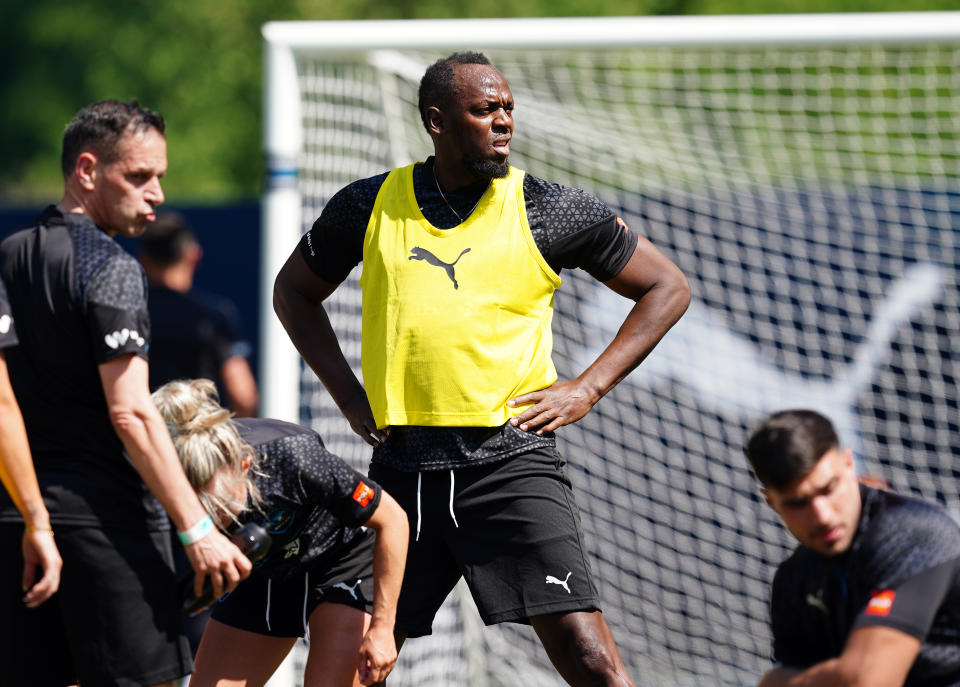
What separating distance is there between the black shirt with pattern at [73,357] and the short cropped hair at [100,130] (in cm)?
20

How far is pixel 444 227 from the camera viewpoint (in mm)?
3645

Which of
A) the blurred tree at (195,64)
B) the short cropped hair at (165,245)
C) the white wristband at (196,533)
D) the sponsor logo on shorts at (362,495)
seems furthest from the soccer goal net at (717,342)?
the blurred tree at (195,64)

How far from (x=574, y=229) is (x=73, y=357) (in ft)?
4.68

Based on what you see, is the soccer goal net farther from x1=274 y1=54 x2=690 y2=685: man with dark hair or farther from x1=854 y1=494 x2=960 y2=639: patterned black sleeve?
x1=854 y1=494 x2=960 y2=639: patterned black sleeve

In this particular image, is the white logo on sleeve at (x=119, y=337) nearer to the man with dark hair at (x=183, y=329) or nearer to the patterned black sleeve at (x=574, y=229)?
the patterned black sleeve at (x=574, y=229)

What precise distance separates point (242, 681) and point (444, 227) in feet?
4.92

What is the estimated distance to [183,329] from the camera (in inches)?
232

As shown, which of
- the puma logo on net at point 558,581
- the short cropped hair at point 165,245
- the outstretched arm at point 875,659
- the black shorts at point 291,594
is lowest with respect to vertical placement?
the black shorts at point 291,594

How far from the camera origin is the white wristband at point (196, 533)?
3.16 metres

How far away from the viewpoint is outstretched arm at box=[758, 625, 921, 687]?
9.17 ft

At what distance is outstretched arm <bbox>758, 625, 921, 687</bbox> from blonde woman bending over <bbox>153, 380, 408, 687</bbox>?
120cm

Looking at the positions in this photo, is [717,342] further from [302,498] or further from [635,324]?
[302,498]

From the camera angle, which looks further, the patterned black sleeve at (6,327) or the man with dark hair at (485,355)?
the man with dark hair at (485,355)

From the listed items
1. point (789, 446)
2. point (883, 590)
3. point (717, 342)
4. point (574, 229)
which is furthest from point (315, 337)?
point (717, 342)
